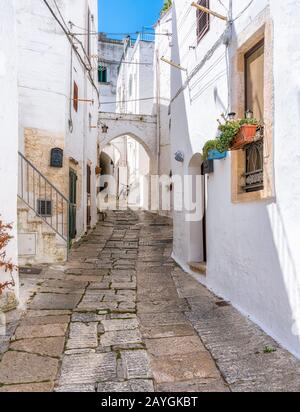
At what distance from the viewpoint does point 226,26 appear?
474 centimetres

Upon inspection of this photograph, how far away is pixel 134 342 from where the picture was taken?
11.5 ft

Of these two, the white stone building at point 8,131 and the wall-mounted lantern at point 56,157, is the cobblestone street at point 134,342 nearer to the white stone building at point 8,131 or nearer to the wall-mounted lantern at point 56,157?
the white stone building at point 8,131

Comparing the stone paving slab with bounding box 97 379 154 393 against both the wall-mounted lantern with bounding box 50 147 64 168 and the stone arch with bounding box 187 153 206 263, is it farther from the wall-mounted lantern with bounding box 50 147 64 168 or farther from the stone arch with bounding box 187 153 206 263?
the wall-mounted lantern with bounding box 50 147 64 168

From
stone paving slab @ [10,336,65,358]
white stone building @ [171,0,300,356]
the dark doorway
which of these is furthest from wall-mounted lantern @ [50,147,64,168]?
stone paving slab @ [10,336,65,358]

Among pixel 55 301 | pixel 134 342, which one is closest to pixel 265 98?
pixel 134 342

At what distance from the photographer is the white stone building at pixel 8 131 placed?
13.7ft

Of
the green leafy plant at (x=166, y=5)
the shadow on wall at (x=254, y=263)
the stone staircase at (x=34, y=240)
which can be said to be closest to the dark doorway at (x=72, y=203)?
the stone staircase at (x=34, y=240)

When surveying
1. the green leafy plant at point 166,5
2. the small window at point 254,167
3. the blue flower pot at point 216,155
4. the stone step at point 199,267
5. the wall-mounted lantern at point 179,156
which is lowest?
the stone step at point 199,267

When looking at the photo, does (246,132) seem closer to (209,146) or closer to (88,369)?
(209,146)

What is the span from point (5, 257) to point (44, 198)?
369cm

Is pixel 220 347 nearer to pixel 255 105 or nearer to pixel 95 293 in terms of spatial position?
pixel 95 293

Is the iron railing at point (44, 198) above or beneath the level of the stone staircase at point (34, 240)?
above

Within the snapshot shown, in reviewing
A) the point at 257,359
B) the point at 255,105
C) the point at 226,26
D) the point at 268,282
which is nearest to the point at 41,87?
the point at 226,26

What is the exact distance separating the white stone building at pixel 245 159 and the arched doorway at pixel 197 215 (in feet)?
0.07
